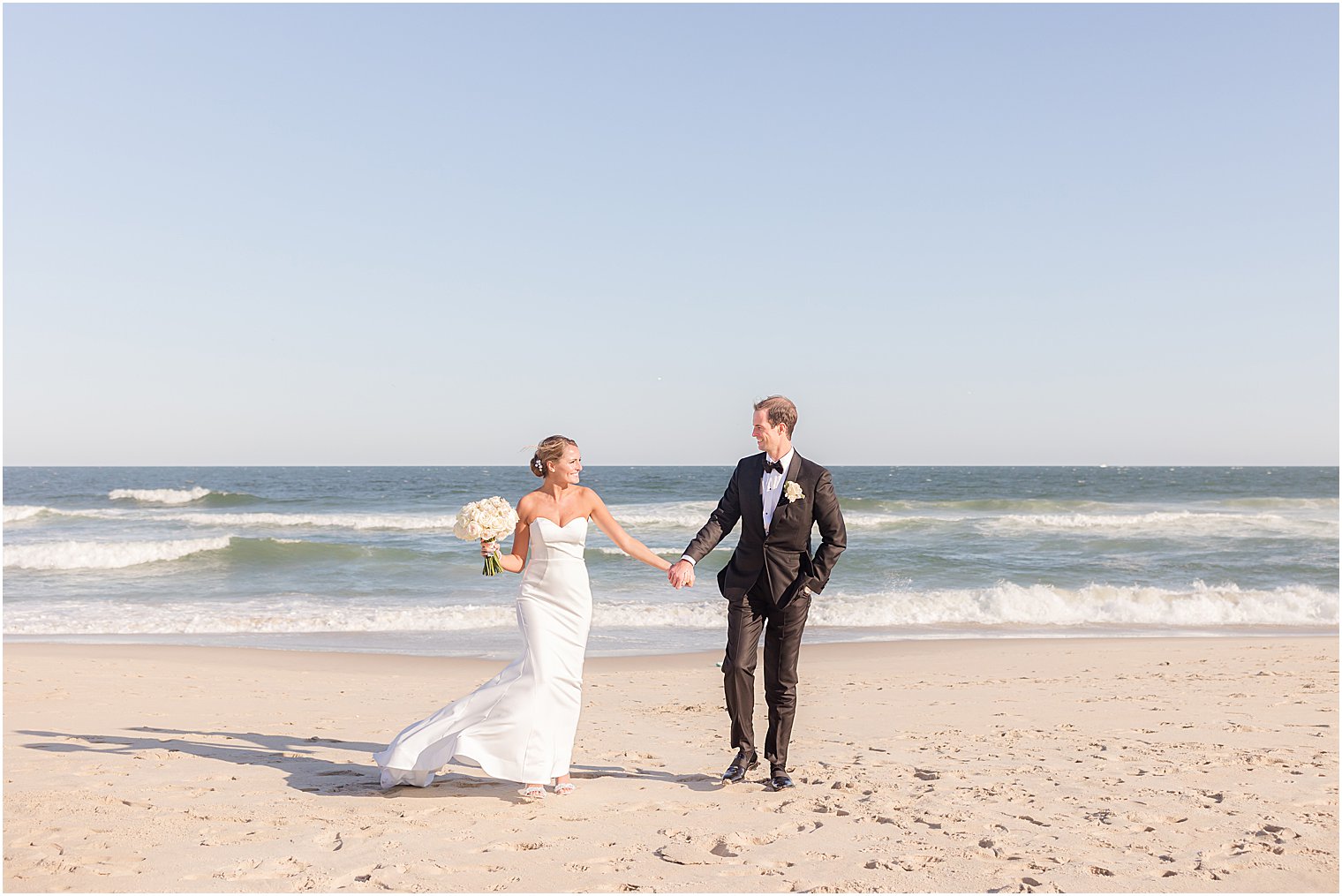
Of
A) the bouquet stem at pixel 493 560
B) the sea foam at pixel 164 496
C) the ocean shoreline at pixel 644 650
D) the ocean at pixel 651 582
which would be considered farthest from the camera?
the sea foam at pixel 164 496

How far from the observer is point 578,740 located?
6.57 m

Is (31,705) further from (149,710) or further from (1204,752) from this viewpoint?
(1204,752)

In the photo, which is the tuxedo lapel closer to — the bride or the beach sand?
the bride

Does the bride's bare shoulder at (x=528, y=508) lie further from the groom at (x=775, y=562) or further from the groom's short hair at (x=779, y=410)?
the groom's short hair at (x=779, y=410)

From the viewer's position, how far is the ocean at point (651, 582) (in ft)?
43.0

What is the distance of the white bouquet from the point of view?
16.8ft

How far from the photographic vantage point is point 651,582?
17.3 meters

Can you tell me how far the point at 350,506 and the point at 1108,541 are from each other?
29207 millimetres

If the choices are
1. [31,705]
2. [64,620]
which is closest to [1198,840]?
[31,705]

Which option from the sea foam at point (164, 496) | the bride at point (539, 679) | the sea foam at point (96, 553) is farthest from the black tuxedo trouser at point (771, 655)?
the sea foam at point (164, 496)

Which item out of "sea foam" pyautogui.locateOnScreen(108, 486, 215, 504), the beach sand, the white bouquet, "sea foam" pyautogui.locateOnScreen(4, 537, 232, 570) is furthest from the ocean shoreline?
"sea foam" pyautogui.locateOnScreen(108, 486, 215, 504)

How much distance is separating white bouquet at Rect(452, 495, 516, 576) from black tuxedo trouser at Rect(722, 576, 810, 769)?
1.29 meters

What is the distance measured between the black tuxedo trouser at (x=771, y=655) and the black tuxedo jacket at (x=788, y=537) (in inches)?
2.7

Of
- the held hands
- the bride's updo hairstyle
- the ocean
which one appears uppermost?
the bride's updo hairstyle
